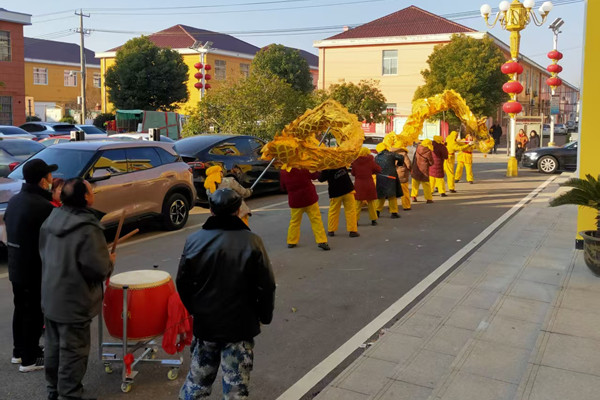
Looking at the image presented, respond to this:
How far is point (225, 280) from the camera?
3639mm

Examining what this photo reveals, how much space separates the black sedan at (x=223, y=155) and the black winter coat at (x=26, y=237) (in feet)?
25.4

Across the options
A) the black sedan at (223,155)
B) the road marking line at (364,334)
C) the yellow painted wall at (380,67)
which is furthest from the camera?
the yellow painted wall at (380,67)

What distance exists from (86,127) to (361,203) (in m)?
21.9

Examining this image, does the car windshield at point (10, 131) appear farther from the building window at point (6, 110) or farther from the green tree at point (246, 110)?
the building window at point (6, 110)

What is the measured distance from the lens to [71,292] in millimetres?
4133

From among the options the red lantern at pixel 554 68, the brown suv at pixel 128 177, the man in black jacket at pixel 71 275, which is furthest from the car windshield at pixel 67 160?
the red lantern at pixel 554 68

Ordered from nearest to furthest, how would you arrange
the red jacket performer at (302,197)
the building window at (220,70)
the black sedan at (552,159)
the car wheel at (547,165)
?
the red jacket performer at (302,197)
the black sedan at (552,159)
the car wheel at (547,165)
the building window at (220,70)

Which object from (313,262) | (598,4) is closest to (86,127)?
(313,262)

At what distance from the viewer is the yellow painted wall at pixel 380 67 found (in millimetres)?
44969

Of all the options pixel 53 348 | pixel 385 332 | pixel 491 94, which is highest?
pixel 491 94

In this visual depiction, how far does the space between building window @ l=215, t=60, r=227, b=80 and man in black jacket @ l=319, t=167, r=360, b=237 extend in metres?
43.9

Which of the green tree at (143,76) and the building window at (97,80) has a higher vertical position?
the building window at (97,80)

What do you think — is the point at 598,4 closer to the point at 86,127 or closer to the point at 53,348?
the point at 53,348

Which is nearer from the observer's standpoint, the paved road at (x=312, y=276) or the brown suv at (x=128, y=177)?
the paved road at (x=312, y=276)
